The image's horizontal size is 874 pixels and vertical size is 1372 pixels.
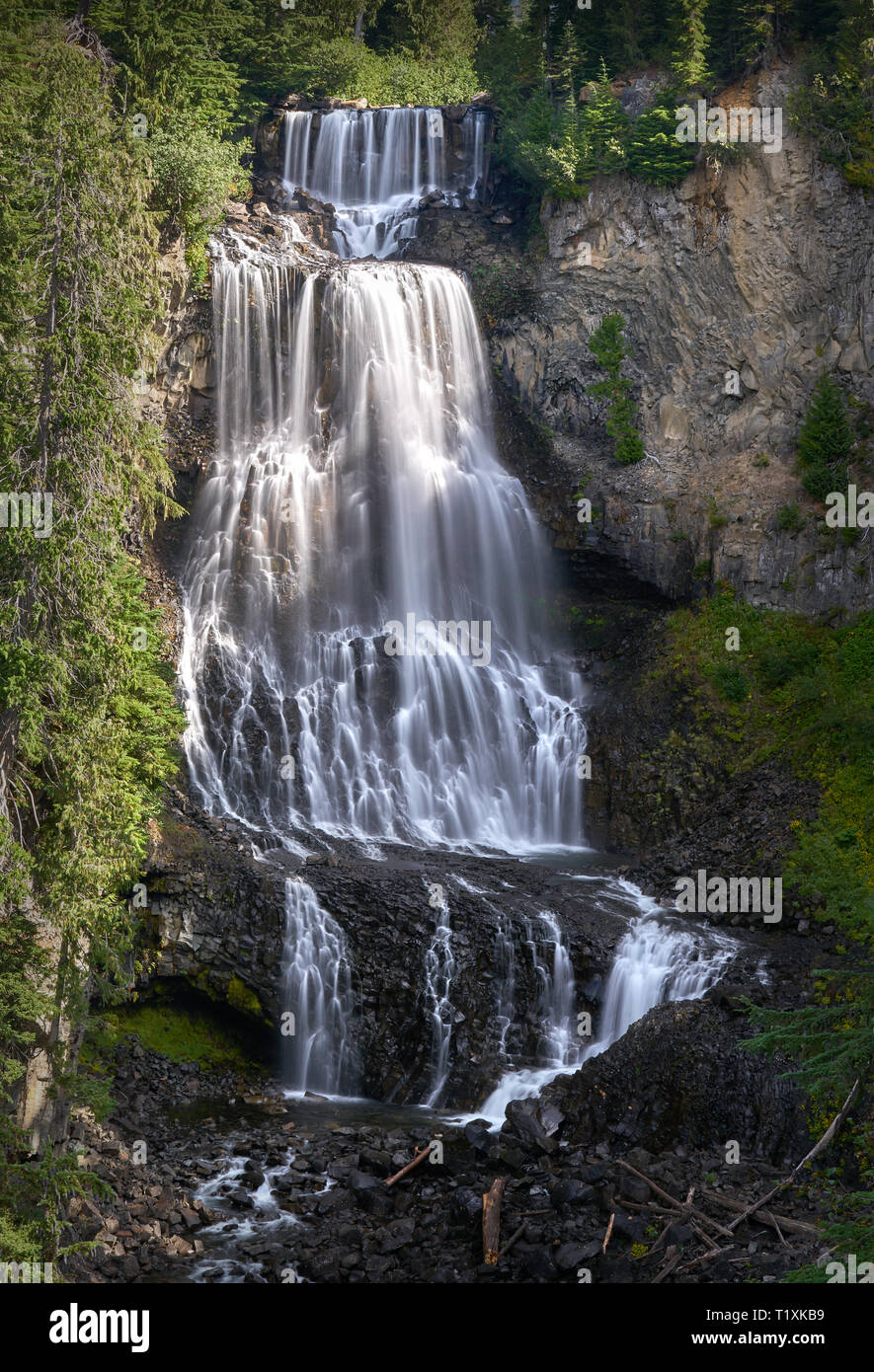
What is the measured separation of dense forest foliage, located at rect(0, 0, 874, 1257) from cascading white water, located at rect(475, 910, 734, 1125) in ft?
7.35

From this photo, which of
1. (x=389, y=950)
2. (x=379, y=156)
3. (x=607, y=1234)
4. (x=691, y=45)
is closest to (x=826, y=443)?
(x=691, y=45)

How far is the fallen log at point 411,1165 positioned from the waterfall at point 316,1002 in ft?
10.7

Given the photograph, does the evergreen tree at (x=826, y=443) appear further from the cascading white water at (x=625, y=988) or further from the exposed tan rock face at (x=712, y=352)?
the cascading white water at (x=625, y=988)

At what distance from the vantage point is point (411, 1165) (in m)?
14.2

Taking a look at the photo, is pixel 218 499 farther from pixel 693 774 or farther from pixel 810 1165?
pixel 810 1165

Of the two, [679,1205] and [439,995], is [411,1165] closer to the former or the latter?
A: [679,1205]

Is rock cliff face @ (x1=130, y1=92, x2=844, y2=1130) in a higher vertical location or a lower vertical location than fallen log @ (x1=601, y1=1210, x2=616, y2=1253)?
higher

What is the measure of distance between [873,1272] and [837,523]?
20061 millimetres

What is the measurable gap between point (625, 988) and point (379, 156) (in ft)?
90.5

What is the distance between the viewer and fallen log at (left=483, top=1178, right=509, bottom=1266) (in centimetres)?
1216

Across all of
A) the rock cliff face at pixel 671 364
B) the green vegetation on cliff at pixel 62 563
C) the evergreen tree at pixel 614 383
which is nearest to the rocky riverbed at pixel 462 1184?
the green vegetation on cliff at pixel 62 563

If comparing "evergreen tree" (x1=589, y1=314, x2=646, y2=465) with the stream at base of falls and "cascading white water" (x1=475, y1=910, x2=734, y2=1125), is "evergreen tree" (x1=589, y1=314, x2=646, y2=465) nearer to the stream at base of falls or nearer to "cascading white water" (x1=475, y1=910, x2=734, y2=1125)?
the stream at base of falls

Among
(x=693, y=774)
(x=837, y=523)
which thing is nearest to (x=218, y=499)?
(x=693, y=774)

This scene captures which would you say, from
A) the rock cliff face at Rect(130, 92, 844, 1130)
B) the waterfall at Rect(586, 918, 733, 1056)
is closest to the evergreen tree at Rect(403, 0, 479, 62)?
the rock cliff face at Rect(130, 92, 844, 1130)
